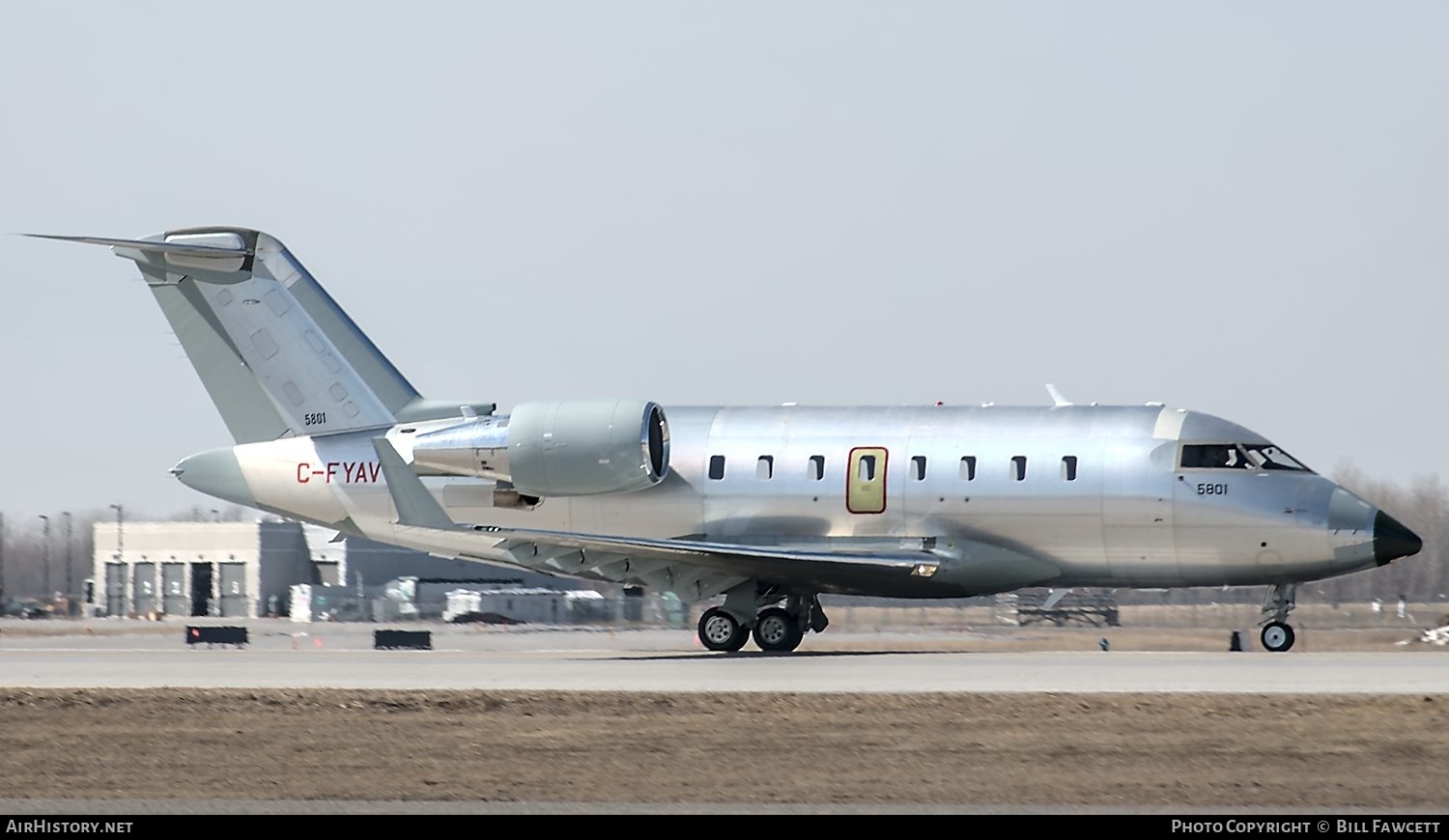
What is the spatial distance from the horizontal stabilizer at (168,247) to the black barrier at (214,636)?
35.8 feet

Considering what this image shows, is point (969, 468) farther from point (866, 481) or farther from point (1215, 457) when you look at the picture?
point (1215, 457)

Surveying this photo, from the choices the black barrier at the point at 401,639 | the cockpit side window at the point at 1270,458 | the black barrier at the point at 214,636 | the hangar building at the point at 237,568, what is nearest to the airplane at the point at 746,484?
the cockpit side window at the point at 1270,458

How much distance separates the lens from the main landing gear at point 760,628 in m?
35.2

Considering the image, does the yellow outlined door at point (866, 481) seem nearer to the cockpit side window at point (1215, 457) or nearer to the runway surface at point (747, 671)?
the runway surface at point (747, 671)

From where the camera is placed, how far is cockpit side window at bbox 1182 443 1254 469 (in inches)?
1324

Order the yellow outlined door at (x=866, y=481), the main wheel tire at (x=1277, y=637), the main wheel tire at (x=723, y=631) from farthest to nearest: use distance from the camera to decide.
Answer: the main wheel tire at (x=723, y=631), the yellow outlined door at (x=866, y=481), the main wheel tire at (x=1277, y=637)

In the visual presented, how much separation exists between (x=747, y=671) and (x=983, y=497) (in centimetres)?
753

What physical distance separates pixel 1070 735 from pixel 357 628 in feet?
150

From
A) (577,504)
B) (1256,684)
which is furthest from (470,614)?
(1256,684)

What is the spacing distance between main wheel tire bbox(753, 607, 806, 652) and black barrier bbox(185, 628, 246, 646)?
623 inches

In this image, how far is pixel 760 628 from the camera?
35375 millimetres

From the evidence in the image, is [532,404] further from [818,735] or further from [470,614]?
[470,614]

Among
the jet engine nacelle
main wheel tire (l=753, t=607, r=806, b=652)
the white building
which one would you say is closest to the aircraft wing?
main wheel tire (l=753, t=607, r=806, b=652)

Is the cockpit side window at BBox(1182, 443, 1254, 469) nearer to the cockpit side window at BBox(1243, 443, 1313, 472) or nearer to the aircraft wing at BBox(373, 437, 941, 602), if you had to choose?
the cockpit side window at BBox(1243, 443, 1313, 472)
